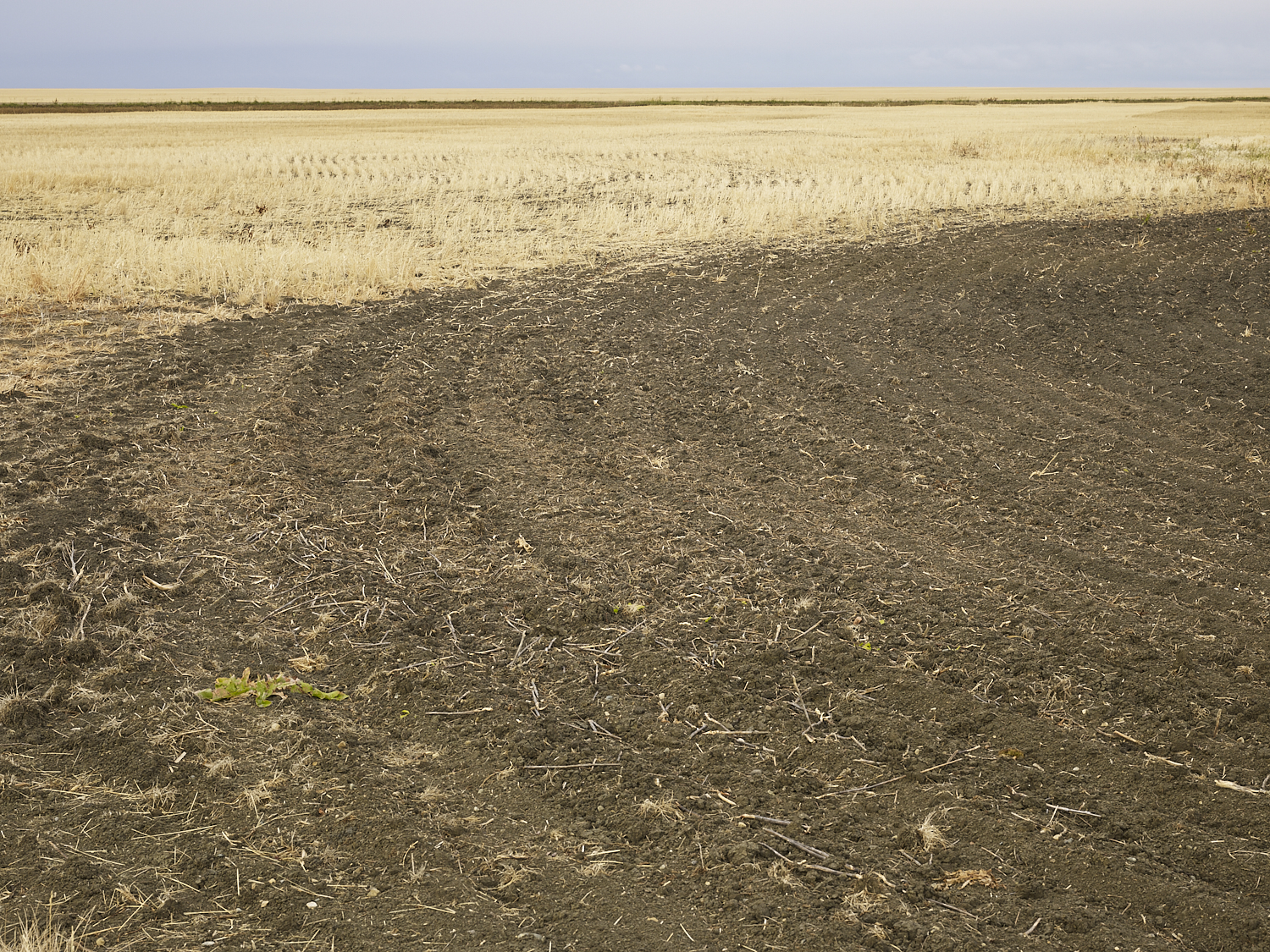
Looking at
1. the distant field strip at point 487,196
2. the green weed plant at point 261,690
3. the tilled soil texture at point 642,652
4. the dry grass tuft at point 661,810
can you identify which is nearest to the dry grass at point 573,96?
the distant field strip at point 487,196

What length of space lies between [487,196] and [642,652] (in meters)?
16.5

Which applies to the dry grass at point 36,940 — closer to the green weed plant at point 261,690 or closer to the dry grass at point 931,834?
the green weed plant at point 261,690

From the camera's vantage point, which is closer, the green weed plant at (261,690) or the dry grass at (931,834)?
the dry grass at (931,834)

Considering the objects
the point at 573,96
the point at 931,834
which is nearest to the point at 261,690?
the point at 931,834

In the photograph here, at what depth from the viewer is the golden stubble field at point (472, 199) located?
11320 mm

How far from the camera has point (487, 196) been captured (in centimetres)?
1884

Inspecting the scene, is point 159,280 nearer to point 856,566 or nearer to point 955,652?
point 856,566

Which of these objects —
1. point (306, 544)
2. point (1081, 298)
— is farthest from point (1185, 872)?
point (1081, 298)

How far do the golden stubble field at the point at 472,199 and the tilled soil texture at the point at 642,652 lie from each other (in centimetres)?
356

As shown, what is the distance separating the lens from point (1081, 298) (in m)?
10.1

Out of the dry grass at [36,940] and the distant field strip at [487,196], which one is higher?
the distant field strip at [487,196]

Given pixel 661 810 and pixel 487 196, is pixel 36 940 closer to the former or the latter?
pixel 661 810

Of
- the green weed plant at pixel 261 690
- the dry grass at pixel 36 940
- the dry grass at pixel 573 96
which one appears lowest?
the dry grass at pixel 36 940

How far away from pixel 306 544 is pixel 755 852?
3369mm
